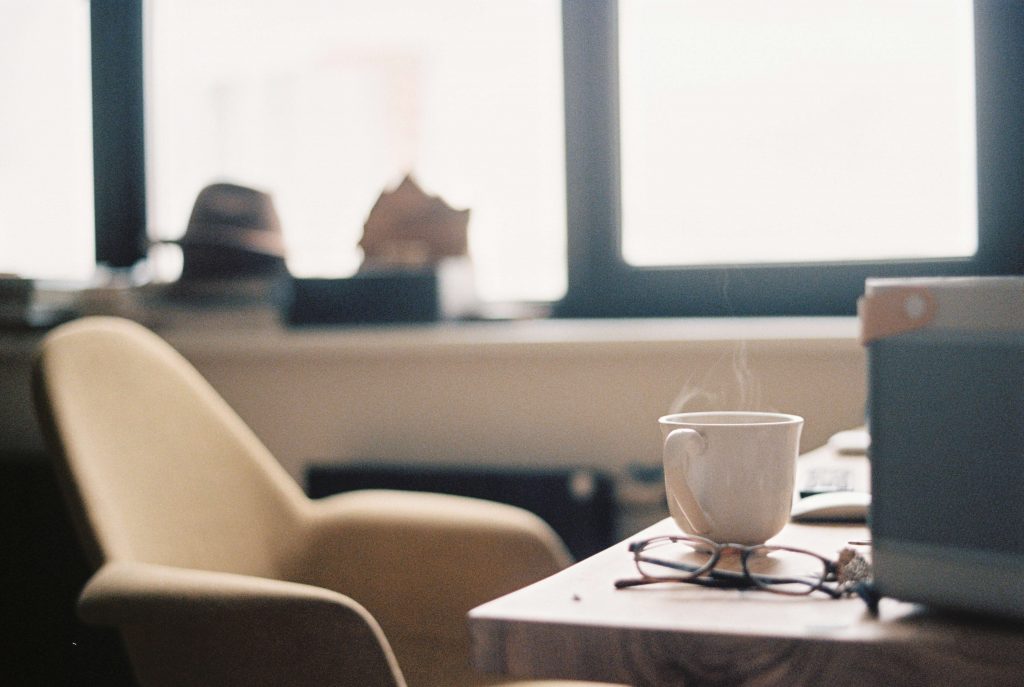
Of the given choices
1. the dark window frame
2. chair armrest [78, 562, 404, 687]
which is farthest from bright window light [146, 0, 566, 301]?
chair armrest [78, 562, 404, 687]

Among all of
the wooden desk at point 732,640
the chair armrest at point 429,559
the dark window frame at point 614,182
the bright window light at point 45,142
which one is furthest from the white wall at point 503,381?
the wooden desk at point 732,640

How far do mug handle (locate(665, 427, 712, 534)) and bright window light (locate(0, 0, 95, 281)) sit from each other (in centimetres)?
219

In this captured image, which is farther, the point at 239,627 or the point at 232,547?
the point at 232,547

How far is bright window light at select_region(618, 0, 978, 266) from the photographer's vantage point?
5.89ft

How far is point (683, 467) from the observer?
0.69m

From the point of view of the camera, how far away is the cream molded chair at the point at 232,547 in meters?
0.89

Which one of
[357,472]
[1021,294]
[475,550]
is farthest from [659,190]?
[1021,294]

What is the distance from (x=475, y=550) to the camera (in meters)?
1.23

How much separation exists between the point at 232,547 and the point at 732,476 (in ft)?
2.61

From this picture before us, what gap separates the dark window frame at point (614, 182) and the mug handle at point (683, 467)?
123cm

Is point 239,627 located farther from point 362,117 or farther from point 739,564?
point 362,117

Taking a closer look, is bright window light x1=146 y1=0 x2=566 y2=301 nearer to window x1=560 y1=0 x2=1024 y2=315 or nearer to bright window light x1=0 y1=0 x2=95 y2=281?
window x1=560 y1=0 x2=1024 y2=315

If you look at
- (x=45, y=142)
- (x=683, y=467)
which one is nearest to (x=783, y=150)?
(x=683, y=467)

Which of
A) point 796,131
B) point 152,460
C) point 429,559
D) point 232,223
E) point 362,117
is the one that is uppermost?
point 362,117
